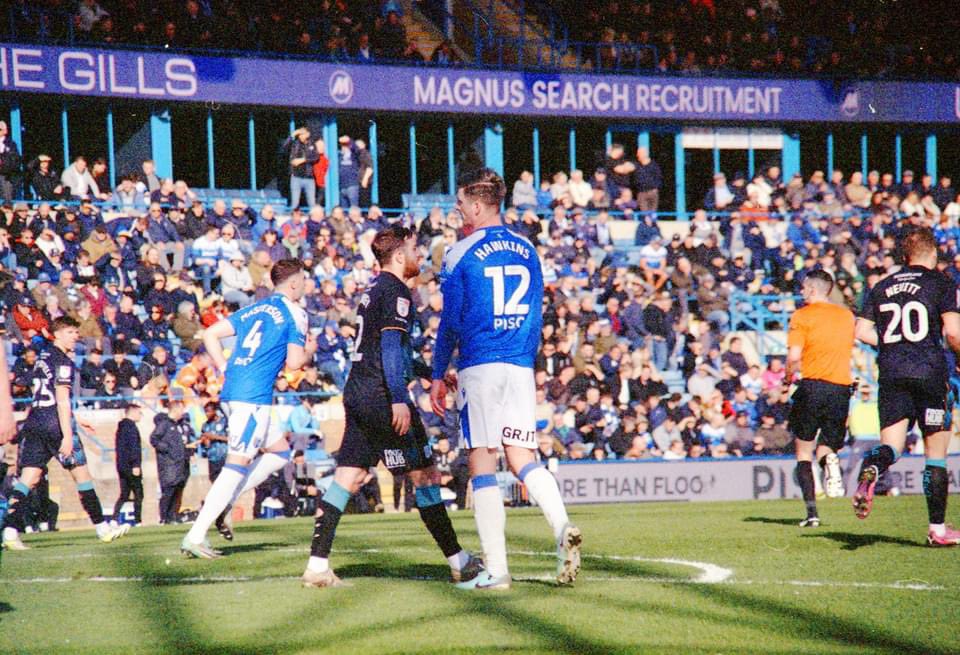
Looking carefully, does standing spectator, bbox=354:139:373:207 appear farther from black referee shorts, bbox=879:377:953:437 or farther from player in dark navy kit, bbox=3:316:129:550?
black referee shorts, bbox=879:377:953:437

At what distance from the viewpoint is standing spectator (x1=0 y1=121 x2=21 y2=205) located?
22.9m

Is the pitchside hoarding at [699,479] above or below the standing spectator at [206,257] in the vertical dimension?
below

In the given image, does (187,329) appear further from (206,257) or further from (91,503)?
(91,503)

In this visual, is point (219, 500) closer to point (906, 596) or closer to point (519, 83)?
point (906, 596)

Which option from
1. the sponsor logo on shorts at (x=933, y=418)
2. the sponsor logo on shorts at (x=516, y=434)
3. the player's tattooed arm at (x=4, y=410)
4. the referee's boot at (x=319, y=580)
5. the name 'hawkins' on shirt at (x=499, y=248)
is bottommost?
the referee's boot at (x=319, y=580)

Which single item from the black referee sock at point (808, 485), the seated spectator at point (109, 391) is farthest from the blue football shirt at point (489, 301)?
the seated spectator at point (109, 391)

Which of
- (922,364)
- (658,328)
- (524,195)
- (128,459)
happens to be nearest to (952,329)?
(922,364)

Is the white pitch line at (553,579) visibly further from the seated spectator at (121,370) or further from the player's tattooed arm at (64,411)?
the seated spectator at (121,370)

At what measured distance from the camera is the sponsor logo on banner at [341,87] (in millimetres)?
28828

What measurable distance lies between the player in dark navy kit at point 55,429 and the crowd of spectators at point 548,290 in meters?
5.00

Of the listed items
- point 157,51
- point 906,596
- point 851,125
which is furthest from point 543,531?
point 851,125

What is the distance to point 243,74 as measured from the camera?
27797 millimetres

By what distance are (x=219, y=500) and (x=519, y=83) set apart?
72.7ft

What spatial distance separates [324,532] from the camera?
7.84 m
